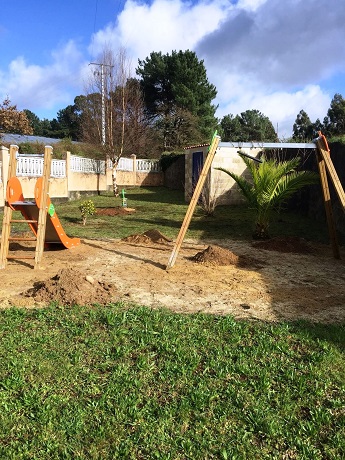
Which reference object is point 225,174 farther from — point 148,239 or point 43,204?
point 43,204

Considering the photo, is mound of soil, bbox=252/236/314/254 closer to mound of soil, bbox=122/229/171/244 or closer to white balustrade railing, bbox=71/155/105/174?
mound of soil, bbox=122/229/171/244

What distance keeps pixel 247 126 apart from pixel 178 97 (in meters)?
27.1

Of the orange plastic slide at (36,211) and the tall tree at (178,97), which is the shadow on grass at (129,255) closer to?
the orange plastic slide at (36,211)

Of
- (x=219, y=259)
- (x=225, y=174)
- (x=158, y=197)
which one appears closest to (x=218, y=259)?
(x=219, y=259)

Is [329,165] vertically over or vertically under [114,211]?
over

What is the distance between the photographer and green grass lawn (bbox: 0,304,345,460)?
2.31 meters

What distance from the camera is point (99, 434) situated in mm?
2385

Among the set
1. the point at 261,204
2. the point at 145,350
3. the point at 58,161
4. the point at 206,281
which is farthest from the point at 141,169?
the point at 145,350

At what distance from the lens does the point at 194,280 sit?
5527mm

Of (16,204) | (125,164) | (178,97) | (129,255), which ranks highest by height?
(178,97)

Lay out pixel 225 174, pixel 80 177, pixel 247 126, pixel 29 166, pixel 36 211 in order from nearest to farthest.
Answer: pixel 36 211
pixel 29 166
pixel 225 174
pixel 80 177
pixel 247 126

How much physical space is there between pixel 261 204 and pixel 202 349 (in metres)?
6.14

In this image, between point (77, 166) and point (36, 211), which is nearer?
point (36, 211)

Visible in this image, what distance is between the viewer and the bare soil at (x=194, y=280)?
448 centimetres
